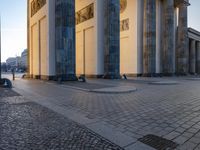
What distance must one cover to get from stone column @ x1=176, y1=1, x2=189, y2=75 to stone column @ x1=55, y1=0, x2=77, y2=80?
2409 cm

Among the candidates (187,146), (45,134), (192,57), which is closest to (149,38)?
(192,57)

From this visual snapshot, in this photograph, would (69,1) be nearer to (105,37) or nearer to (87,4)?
(105,37)

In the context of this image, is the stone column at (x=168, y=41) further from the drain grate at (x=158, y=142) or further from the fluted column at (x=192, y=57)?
the drain grate at (x=158, y=142)

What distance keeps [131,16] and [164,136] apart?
2669 cm

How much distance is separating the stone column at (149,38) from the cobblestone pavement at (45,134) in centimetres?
2367

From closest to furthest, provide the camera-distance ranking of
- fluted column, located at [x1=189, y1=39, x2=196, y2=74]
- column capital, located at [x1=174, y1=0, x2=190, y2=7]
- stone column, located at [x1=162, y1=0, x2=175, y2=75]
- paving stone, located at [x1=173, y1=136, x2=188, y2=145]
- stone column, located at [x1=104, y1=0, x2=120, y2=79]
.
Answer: paving stone, located at [x1=173, y1=136, x2=188, y2=145] → stone column, located at [x1=104, y1=0, x2=120, y2=79] → stone column, located at [x1=162, y1=0, x2=175, y2=75] → column capital, located at [x1=174, y1=0, x2=190, y2=7] → fluted column, located at [x1=189, y1=39, x2=196, y2=74]

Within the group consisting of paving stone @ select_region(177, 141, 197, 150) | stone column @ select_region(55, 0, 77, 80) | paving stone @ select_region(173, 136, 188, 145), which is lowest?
paving stone @ select_region(177, 141, 197, 150)

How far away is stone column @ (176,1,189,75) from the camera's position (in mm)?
34625

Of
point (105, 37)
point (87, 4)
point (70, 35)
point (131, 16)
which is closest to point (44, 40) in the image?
point (70, 35)

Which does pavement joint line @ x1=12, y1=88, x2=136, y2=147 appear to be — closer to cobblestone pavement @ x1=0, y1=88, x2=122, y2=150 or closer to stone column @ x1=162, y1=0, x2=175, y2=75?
cobblestone pavement @ x1=0, y1=88, x2=122, y2=150

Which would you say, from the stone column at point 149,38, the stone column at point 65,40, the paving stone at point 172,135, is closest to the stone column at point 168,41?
the stone column at point 149,38

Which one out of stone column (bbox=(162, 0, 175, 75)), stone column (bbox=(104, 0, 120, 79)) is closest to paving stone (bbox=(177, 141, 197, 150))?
stone column (bbox=(104, 0, 120, 79))

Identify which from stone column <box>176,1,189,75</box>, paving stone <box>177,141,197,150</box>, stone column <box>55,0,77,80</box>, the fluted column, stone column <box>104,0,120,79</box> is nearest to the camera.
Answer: paving stone <box>177,141,197,150</box>

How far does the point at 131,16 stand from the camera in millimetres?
→ 28562
